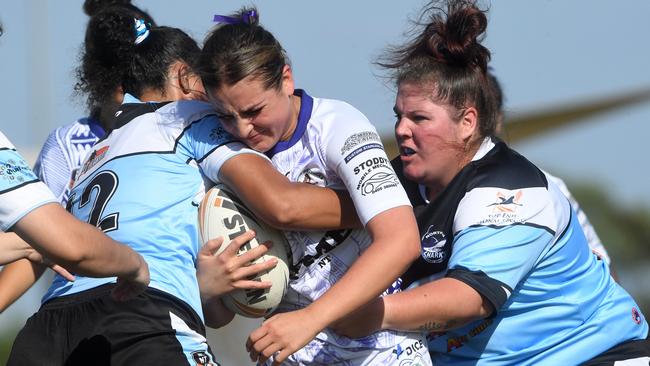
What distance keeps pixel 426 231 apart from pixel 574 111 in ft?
22.9

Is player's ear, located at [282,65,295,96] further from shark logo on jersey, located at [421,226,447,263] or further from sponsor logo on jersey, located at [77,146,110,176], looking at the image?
shark logo on jersey, located at [421,226,447,263]

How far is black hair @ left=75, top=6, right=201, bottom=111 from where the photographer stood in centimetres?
417

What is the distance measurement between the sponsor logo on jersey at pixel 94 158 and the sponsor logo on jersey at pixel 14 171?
2.74 ft

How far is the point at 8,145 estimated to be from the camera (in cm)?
303

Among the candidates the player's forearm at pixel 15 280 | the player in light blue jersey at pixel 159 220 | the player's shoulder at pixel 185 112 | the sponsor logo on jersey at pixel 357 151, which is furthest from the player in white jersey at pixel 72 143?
the sponsor logo on jersey at pixel 357 151

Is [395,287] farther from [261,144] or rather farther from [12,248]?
[12,248]

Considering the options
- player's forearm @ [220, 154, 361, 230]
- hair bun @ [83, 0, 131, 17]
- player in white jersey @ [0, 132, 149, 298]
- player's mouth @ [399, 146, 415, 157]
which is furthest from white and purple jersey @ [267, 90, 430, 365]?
hair bun @ [83, 0, 131, 17]

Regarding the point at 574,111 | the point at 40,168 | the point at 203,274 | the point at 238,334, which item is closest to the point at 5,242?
the point at 203,274

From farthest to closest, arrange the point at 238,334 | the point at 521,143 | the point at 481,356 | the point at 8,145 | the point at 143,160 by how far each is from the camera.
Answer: the point at 521,143, the point at 238,334, the point at 481,356, the point at 143,160, the point at 8,145

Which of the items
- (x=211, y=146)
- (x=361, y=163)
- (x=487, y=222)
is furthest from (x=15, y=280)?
(x=487, y=222)

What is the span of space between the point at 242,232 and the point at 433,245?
802 mm

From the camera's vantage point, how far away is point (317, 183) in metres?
3.90

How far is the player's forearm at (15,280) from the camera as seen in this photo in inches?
172

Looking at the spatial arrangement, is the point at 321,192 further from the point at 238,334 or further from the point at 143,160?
the point at 238,334
